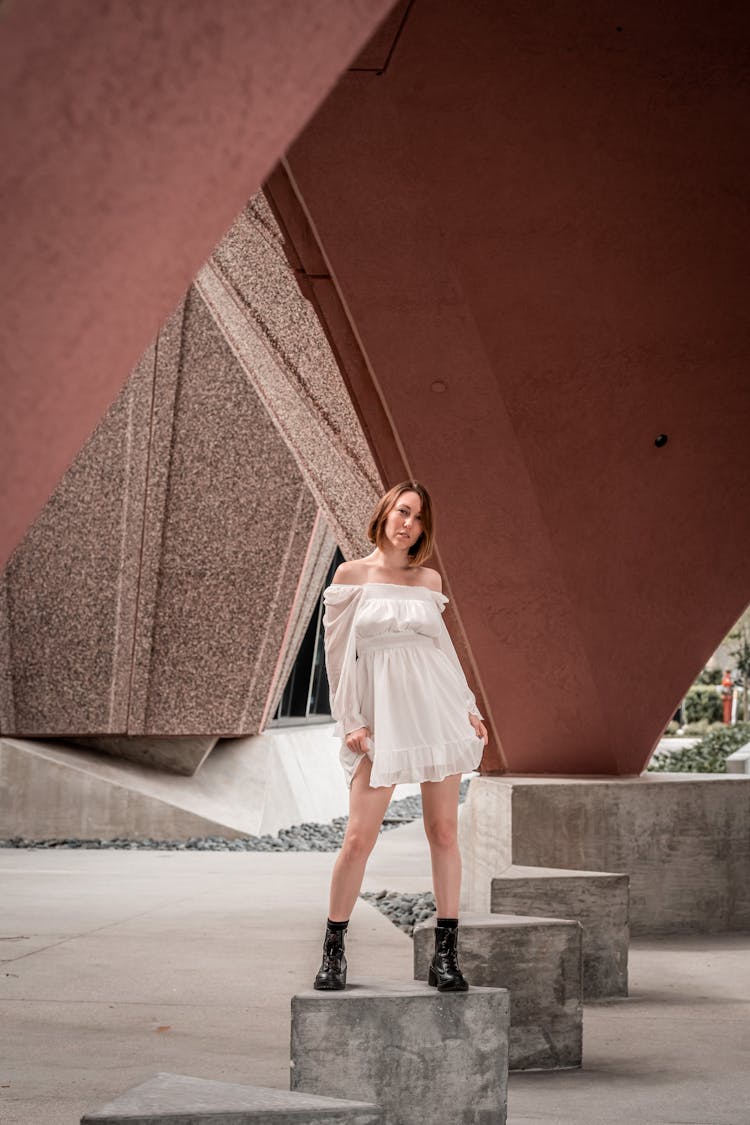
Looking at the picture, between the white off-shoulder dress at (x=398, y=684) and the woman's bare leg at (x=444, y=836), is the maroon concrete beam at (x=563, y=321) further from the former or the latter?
the woman's bare leg at (x=444, y=836)

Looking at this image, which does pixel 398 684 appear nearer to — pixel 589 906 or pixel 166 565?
pixel 589 906

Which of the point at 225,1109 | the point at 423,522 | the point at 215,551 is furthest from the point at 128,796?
the point at 225,1109

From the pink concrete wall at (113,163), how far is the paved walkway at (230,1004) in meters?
3.05

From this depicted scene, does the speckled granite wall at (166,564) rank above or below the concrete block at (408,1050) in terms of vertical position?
above

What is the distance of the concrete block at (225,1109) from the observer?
284 centimetres

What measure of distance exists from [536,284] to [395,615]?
13.5 feet

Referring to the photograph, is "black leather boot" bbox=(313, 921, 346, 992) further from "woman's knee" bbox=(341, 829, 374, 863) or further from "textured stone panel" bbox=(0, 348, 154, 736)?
"textured stone panel" bbox=(0, 348, 154, 736)

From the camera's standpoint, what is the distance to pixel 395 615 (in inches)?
183

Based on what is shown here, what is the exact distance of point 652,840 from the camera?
30.6 feet

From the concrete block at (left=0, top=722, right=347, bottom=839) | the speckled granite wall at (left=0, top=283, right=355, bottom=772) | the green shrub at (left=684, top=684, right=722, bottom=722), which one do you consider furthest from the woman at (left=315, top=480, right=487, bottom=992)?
the green shrub at (left=684, top=684, right=722, bottom=722)

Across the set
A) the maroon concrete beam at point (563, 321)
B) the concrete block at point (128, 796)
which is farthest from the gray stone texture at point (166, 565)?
the maroon concrete beam at point (563, 321)

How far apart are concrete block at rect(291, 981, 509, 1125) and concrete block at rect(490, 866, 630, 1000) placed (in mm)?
2412

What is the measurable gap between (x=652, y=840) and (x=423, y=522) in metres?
5.34

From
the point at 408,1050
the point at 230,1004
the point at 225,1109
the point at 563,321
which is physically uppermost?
the point at 563,321
